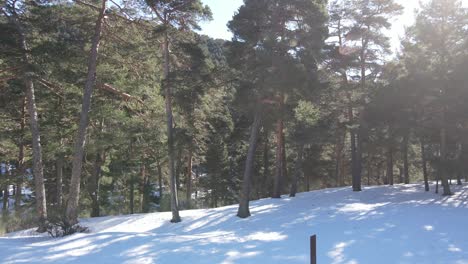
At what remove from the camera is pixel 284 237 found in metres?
11.5

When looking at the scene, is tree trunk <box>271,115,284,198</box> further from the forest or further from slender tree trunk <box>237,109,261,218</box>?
A: slender tree trunk <box>237,109,261,218</box>

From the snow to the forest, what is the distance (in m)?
1.47

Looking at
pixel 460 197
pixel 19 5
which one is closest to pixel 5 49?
pixel 19 5

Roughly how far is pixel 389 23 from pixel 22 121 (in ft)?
76.9

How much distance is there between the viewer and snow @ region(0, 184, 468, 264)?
7887mm

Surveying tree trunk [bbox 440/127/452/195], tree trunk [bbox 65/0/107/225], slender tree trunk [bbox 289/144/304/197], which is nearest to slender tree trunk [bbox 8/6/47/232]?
tree trunk [bbox 65/0/107/225]

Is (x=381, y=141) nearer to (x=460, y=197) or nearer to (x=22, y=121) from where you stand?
(x=460, y=197)

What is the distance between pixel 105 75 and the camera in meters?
18.3

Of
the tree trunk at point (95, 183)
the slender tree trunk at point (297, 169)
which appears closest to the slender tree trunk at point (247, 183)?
the slender tree trunk at point (297, 169)

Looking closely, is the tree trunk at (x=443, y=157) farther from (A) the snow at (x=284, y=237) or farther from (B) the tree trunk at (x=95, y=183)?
(B) the tree trunk at (x=95, y=183)

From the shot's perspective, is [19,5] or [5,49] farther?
[19,5]

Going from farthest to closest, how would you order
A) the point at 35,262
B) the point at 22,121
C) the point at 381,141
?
the point at 381,141 → the point at 22,121 → the point at 35,262

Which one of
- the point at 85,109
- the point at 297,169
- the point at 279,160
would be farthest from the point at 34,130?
the point at 297,169

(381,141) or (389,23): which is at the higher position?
(389,23)
